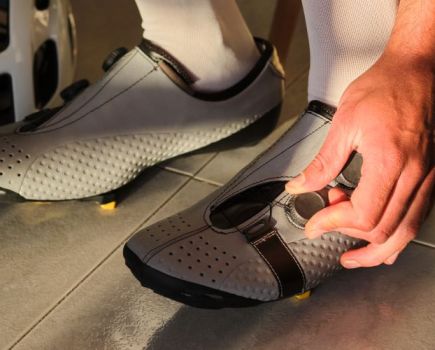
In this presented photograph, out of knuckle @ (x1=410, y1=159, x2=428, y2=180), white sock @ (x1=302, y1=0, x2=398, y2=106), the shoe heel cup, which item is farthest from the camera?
the shoe heel cup

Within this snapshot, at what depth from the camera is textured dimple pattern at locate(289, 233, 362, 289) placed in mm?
638

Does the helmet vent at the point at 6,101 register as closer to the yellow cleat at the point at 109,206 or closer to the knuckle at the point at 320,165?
the yellow cleat at the point at 109,206

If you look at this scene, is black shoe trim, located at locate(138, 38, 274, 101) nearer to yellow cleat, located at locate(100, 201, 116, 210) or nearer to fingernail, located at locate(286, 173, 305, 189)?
yellow cleat, located at locate(100, 201, 116, 210)

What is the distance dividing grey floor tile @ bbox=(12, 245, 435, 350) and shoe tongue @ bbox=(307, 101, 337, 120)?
A: 0.17 meters

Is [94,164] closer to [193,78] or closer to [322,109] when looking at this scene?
[193,78]

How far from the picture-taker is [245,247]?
25.2 inches

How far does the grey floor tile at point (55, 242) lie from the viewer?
0.66m

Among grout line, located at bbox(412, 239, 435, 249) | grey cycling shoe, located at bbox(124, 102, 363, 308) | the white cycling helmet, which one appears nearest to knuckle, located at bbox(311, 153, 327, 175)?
grey cycling shoe, located at bbox(124, 102, 363, 308)

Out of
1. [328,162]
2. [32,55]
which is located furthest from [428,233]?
[32,55]

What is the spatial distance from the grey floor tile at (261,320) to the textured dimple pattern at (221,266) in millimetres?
37

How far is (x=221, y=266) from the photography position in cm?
63

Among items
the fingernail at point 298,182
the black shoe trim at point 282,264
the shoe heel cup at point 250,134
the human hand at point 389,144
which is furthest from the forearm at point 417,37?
the shoe heel cup at point 250,134

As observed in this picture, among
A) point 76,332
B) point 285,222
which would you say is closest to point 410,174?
point 285,222

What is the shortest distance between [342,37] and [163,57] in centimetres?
23
